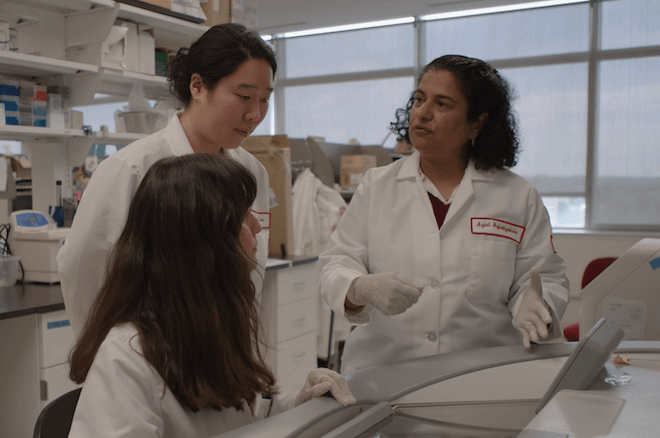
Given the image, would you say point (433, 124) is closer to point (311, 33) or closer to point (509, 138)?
point (509, 138)

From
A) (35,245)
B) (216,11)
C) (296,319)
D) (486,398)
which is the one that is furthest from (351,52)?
(486,398)

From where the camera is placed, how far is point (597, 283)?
5.10 feet

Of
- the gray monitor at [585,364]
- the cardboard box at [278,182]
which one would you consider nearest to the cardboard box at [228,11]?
the cardboard box at [278,182]

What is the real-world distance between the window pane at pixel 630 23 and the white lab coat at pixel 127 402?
5768mm

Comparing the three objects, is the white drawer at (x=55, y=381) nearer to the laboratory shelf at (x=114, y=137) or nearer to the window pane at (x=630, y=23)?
the laboratory shelf at (x=114, y=137)

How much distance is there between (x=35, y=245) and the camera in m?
2.46

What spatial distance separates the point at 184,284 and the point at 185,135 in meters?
0.81

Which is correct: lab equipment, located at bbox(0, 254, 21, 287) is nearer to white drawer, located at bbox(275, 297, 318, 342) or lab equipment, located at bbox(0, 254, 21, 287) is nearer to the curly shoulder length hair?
white drawer, located at bbox(275, 297, 318, 342)

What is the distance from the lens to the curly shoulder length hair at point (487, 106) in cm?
153

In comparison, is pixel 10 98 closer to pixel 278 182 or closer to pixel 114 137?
pixel 114 137

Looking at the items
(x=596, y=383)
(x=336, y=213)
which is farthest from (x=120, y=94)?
(x=596, y=383)

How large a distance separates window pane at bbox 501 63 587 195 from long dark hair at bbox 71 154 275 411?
5.17m

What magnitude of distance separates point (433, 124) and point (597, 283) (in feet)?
2.11

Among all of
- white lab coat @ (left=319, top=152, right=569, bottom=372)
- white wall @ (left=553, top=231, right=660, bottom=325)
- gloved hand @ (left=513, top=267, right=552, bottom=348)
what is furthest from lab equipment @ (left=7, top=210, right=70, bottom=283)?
white wall @ (left=553, top=231, right=660, bottom=325)
